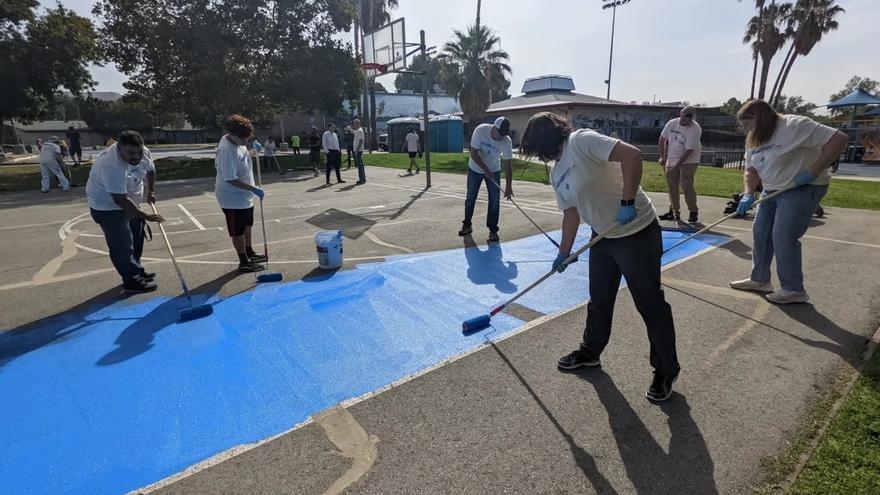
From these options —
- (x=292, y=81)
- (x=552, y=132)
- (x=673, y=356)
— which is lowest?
(x=673, y=356)

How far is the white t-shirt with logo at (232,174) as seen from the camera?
518 cm

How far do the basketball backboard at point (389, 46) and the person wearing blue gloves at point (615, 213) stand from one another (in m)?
12.4

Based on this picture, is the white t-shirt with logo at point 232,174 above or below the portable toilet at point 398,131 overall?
below

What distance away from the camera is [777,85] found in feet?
106

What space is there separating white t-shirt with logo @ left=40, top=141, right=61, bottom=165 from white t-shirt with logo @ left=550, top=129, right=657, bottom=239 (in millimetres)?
17864

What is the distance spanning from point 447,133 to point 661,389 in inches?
1199

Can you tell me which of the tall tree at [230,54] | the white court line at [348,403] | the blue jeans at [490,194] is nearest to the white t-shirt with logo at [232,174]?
the blue jeans at [490,194]

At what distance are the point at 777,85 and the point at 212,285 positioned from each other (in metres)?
41.0

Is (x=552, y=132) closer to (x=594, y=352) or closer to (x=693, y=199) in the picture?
(x=594, y=352)

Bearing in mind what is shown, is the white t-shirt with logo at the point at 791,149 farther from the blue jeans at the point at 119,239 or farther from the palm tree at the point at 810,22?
the palm tree at the point at 810,22

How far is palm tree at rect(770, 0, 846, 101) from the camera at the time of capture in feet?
97.1

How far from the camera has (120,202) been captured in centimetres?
466

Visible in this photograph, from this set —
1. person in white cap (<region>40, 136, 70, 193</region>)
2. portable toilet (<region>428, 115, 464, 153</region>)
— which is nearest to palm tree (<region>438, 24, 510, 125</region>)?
portable toilet (<region>428, 115, 464, 153</region>)

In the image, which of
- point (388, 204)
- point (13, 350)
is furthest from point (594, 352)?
point (388, 204)
